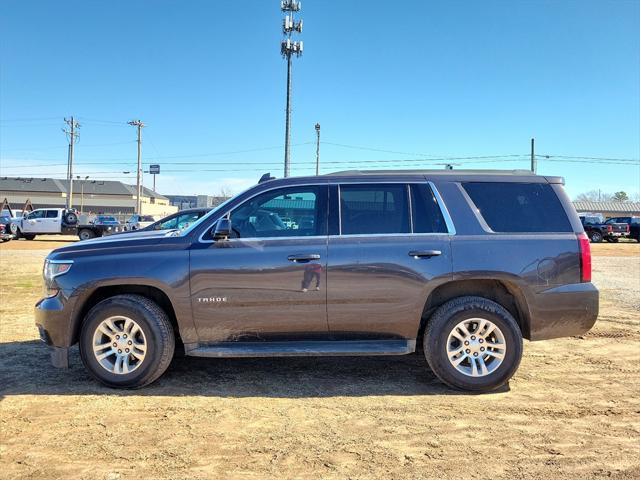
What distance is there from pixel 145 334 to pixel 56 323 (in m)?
0.83

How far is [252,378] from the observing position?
4.66m

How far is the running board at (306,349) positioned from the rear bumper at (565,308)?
1.17 metres

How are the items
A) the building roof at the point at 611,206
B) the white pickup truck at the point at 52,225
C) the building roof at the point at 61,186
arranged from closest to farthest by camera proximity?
the white pickup truck at the point at 52,225
the building roof at the point at 611,206
the building roof at the point at 61,186

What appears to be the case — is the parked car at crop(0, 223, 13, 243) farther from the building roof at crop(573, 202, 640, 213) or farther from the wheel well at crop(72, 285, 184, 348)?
the building roof at crop(573, 202, 640, 213)

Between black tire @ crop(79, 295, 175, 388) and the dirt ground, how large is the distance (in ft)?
0.48

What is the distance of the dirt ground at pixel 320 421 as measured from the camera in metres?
3.05

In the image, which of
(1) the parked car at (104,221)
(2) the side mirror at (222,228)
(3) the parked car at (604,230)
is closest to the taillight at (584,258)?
(2) the side mirror at (222,228)

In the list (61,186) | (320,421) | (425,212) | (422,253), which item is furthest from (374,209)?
(61,186)

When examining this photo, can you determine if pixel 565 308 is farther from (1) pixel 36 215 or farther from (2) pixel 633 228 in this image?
(2) pixel 633 228

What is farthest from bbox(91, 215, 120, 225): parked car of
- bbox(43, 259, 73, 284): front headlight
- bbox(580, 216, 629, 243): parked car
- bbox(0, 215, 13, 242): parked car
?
bbox(580, 216, 629, 243): parked car

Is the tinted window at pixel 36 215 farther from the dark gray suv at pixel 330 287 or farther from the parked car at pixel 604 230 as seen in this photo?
the parked car at pixel 604 230

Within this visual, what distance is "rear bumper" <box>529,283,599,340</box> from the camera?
4.32m

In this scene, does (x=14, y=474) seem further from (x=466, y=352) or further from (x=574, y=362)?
(x=574, y=362)

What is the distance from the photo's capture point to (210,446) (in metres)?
3.30
